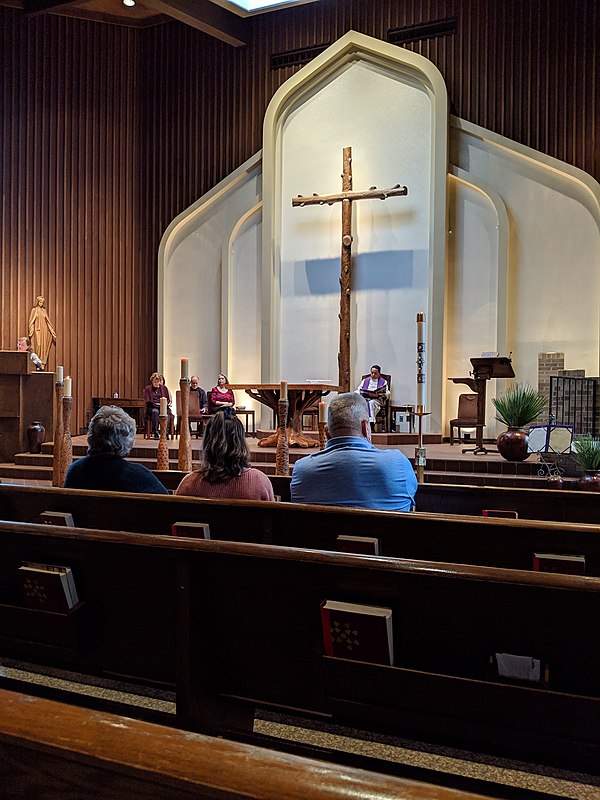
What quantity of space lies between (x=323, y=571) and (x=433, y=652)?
31cm

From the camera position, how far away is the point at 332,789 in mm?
611

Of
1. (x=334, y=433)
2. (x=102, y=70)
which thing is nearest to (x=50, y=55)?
(x=102, y=70)

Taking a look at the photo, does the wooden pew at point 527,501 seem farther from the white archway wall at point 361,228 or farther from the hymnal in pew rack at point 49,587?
the white archway wall at point 361,228

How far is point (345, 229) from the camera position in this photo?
9.81 meters

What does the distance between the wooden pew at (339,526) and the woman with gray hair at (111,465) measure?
255mm

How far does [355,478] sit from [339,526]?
0.35 m

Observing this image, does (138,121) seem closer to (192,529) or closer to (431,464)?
(431,464)

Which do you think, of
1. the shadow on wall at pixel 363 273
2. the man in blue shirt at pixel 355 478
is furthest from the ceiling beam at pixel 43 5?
the man in blue shirt at pixel 355 478

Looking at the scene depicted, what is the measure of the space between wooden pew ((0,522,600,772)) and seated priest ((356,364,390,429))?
7168mm

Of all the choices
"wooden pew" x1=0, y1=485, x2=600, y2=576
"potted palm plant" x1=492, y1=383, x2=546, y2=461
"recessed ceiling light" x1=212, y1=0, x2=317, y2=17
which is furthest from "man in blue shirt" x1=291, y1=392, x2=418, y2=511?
"recessed ceiling light" x1=212, y1=0, x2=317, y2=17

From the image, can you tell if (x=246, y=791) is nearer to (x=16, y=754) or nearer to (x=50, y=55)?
(x=16, y=754)

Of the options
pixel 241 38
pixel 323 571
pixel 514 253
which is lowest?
pixel 323 571

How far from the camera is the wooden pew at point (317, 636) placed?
1.57 metres

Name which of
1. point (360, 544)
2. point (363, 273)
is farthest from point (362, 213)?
point (360, 544)
